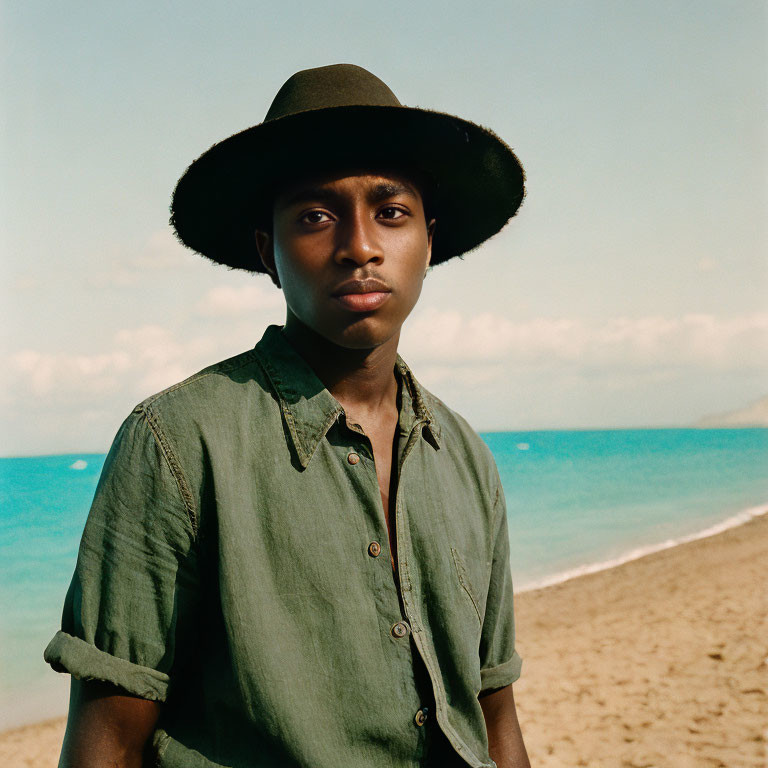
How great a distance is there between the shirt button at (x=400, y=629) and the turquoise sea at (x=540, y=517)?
9.14 m

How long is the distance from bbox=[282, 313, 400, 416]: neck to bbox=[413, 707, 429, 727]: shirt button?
2.29 ft

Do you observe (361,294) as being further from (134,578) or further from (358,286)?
(134,578)

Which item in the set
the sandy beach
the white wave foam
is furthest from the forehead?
the white wave foam

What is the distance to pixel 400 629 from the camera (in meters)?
1.68

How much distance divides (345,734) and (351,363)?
0.83 metres

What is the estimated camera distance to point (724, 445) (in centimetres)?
6425

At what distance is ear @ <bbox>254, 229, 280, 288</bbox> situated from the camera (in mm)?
1935

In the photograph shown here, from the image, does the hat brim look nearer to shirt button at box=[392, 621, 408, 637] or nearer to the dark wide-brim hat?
the dark wide-brim hat

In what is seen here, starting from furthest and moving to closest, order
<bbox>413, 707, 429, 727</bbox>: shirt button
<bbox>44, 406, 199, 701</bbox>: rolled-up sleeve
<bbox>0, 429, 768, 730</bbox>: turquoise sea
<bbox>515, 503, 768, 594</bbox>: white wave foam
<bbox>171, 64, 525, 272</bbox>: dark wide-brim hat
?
<bbox>515, 503, 768, 594</bbox>: white wave foam → <bbox>0, 429, 768, 730</bbox>: turquoise sea → <bbox>171, 64, 525, 272</bbox>: dark wide-brim hat → <bbox>413, 707, 429, 727</bbox>: shirt button → <bbox>44, 406, 199, 701</bbox>: rolled-up sleeve

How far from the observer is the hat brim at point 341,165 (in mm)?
1774

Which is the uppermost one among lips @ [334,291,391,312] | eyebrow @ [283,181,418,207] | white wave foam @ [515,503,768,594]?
eyebrow @ [283,181,418,207]

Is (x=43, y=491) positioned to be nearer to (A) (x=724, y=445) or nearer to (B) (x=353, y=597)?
(B) (x=353, y=597)

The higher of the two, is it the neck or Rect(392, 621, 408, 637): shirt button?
the neck

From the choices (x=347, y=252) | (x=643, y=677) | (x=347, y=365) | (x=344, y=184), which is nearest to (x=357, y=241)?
(x=347, y=252)
